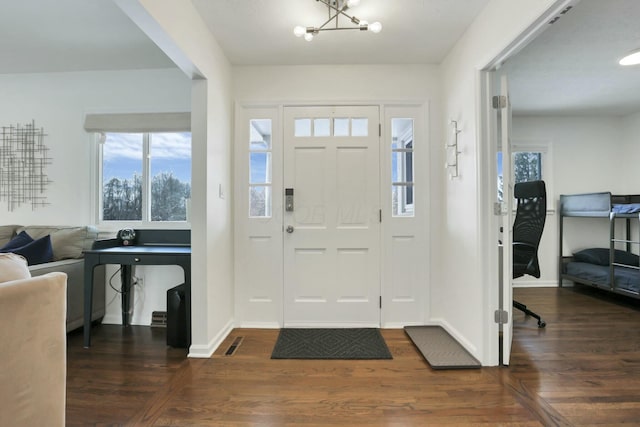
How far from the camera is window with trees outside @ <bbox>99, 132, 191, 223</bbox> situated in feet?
9.77

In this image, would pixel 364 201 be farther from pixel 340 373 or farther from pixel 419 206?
pixel 340 373

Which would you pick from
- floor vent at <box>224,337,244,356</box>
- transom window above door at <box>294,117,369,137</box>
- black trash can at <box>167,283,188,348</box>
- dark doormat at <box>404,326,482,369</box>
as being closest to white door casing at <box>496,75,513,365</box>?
dark doormat at <box>404,326,482,369</box>

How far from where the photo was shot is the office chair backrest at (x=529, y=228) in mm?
2881

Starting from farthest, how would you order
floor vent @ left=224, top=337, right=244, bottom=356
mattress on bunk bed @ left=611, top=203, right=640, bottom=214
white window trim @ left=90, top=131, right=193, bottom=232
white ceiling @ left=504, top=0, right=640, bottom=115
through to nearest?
1. mattress on bunk bed @ left=611, top=203, right=640, bottom=214
2. white window trim @ left=90, top=131, right=193, bottom=232
3. floor vent @ left=224, top=337, right=244, bottom=356
4. white ceiling @ left=504, top=0, right=640, bottom=115

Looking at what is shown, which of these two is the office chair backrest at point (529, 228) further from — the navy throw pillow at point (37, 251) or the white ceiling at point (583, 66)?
the navy throw pillow at point (37, 251)

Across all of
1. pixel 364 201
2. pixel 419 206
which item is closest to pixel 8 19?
pixel 364 201

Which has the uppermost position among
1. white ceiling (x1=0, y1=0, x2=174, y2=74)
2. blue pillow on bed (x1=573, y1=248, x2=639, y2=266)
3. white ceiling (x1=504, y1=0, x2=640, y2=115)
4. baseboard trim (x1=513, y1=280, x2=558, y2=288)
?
white ceiling (x1=504, y1=0, x2=640, y2=115)

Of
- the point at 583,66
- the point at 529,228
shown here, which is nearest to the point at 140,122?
the point at 529,228

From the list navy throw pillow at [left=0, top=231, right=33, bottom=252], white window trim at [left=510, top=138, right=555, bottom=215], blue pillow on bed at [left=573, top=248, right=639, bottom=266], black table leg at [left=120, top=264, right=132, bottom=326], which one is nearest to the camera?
navy throw pillow at [left=0, top=231, right=33, bottom=252]

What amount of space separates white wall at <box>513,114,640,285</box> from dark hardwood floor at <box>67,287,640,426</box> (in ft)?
6.91

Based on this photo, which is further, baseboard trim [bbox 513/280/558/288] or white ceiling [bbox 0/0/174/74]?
baseboard trim [bbox 513/280/558/288]

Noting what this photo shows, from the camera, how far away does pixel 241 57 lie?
2.71 meters

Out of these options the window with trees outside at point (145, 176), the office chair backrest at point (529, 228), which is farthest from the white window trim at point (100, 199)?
the office chair backrest at point (529, 228)

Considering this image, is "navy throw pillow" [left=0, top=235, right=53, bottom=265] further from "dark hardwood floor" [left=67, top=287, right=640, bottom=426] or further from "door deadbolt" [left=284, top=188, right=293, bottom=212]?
"door deadbolt" [left=284, top=188, right=293, bottom=212]
